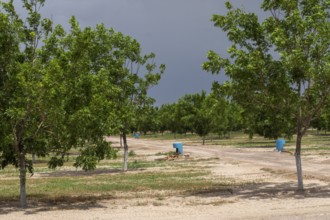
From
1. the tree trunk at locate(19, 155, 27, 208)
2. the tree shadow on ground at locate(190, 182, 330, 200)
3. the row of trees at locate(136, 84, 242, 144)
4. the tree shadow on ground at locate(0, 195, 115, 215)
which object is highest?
the row of trees at locate(136, 84, 242, 144)

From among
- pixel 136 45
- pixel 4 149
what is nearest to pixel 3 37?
pixel 4 149

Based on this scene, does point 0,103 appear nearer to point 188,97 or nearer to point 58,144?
point 58,144

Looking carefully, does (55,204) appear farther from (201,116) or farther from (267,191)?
(201,116)

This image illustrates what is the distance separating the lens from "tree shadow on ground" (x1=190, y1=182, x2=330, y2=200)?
19.2m

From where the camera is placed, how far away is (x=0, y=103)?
16.4 m

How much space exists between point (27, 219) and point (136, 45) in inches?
849

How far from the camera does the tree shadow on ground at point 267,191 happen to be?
19.2 metres

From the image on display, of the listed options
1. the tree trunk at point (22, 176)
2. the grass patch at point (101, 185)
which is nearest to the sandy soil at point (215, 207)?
the tree trunk at point (22, 176)

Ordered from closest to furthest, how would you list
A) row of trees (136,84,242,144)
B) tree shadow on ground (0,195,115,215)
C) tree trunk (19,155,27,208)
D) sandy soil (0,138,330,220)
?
sandy soil (0,138,330,220) → tree trunk (19,155,27,208) → tree shadow on ground (0,195,115,215) → row of trees (136,84,242,144)

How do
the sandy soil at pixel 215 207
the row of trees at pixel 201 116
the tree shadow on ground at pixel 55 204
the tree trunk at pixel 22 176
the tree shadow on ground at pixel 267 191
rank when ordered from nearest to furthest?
the sandy soil at pixel 215 207 < the tree trunk at pixel 22 176 < the tree shadow on ground at pixel 55 204 < the tree shadow on ground at pixel 267 191 < the row of trees at pixel 201 116

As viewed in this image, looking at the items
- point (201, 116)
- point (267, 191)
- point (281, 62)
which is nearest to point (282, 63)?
point (281, 62)

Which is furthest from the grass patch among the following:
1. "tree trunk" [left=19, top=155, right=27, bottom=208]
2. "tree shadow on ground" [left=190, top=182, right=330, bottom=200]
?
"tree trunk" [left=19, top=155, right=27, bottom=208]

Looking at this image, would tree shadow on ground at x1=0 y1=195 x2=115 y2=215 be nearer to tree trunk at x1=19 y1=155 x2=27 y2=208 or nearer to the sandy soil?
the sandy soil

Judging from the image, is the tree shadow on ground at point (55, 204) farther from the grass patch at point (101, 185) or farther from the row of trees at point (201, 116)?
the row of trees at point (201, 116)
